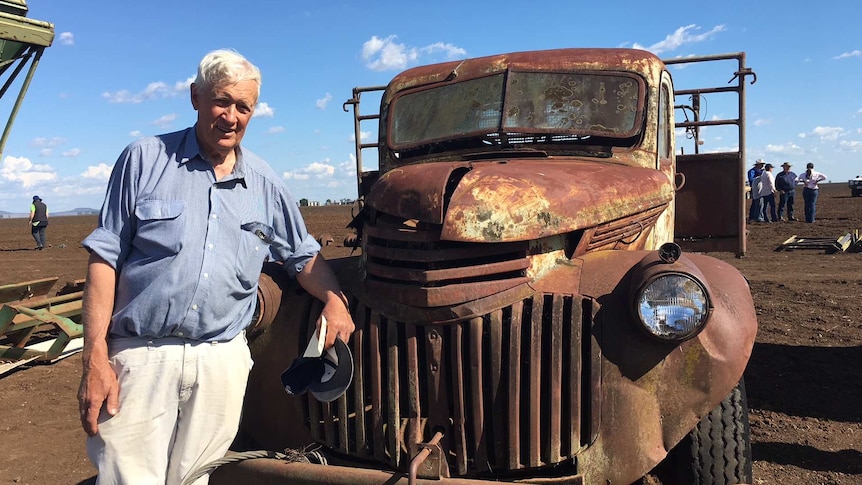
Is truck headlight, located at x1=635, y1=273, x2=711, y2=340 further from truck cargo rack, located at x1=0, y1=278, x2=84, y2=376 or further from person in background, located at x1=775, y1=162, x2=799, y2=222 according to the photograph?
person in background, located at x1=775, y1=162, x2=799, y2=222

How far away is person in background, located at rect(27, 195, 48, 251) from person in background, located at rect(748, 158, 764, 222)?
20245 mm

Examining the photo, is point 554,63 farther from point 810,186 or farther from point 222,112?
point 810,186

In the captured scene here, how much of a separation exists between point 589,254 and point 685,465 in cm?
93

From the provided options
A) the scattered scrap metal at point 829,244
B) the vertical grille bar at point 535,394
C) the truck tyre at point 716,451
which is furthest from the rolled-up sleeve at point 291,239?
the scattered scrap metal at point 829,244

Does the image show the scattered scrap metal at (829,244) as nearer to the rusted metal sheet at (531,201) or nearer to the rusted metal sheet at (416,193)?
the rusted metal sheet at (531,201)

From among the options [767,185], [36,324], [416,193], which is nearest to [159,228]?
[416,193]

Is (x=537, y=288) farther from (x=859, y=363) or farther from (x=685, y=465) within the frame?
(x=859, y=363)

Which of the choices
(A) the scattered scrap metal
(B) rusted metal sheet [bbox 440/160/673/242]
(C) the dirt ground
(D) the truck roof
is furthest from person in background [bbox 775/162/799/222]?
(B) rusted metal sheet [bbox 440/160/673/242]

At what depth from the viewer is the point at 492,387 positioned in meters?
2.38

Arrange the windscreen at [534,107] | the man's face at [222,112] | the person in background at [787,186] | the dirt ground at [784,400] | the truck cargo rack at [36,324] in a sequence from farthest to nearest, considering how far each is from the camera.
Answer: the person in background at [787,186], the truck cargo rack at [36,324], the dirt ground at [784,400], the windscreen at [534,107], the man's face at [222,112]

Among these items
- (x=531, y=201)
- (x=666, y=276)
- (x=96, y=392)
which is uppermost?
(x=531, y=201)

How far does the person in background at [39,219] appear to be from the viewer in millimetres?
18891

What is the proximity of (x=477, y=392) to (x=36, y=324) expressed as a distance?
19.7 ft

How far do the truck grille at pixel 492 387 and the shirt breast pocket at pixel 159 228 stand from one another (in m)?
0.82
